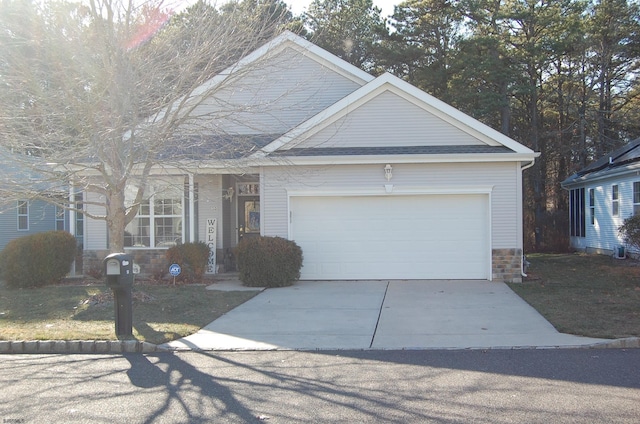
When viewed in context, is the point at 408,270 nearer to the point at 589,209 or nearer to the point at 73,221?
the point at 73,221

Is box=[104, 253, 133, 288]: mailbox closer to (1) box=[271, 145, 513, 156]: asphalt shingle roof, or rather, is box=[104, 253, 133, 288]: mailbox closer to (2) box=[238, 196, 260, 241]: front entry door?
(1) box=[271, 145, 513, 156]: asphalt shingle roof

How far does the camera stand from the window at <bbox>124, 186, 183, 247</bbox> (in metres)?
15.8

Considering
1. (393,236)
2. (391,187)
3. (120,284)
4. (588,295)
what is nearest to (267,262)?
(393,236)

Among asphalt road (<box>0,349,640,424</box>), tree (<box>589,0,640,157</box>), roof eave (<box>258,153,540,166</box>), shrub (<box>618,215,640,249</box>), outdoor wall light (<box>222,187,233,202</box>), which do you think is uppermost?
tree (<box>589,0,640,157</box>)

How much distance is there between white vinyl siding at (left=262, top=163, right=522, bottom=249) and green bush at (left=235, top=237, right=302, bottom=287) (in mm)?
894

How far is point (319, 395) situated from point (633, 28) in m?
29.0

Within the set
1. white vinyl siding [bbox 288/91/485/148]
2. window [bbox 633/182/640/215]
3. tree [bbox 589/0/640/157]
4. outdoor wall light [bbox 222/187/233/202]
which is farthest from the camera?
tree [bbox 589/0/640/157]

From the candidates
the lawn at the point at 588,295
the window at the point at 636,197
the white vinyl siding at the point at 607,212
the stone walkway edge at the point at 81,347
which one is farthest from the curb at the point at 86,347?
the white vinyl siding at the point at 607,212

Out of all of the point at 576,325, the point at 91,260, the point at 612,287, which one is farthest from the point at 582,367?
the point at 91,260

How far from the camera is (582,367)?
6.81 meters

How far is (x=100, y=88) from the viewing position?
11.0 m

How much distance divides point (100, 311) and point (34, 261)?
175 inches

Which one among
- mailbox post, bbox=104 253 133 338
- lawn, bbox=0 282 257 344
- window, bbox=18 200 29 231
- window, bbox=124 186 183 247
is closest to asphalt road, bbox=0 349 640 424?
mailbox post, bbox=104 253 133 338

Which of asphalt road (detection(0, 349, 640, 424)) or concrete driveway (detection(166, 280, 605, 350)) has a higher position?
concrete driveway (detection(166, 280, 605, 350))
